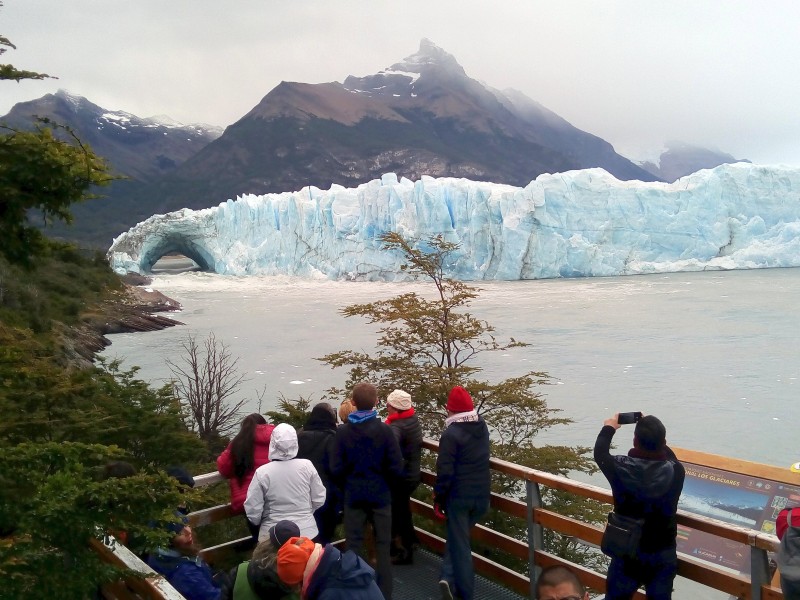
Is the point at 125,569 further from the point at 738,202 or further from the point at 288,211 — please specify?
the point at 288,211

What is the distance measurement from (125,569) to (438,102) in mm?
96127

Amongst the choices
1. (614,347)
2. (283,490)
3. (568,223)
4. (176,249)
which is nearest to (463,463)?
(283,490)

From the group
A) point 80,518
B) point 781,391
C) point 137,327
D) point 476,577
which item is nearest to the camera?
point 80,518

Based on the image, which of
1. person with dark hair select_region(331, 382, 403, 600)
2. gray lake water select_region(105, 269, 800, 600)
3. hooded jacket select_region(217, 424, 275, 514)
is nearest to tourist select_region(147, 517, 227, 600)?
hooded jacket select_region(217, 424, 275, 514)

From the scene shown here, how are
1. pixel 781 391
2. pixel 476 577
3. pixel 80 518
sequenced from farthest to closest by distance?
1. pixel 781 391
2. pixel 476 577
3. pixel 80 518

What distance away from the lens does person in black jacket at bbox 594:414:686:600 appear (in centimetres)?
197

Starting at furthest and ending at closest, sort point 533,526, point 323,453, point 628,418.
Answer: point 323,453 → point 533,526 → point 628,418

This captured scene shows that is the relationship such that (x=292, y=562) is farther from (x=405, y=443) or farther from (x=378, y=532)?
(x=405, y=443)

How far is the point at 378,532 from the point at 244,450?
0.55 meters

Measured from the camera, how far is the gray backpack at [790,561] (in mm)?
1616

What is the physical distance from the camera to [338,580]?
5.10ft

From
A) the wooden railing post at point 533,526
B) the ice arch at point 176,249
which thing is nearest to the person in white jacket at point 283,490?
the wooden railing post at point 533,526

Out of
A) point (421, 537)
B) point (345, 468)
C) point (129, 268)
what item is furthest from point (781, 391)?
point (129, 268)

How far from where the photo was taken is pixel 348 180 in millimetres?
70625
